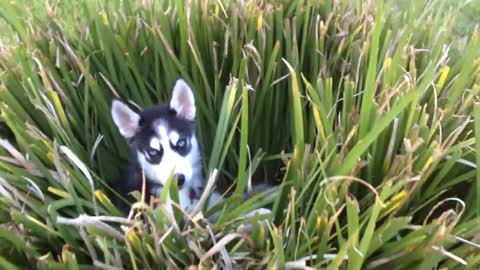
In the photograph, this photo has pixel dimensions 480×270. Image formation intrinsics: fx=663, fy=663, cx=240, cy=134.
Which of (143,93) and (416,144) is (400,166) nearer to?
(416,144)

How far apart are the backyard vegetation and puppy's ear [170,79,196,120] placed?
6cm

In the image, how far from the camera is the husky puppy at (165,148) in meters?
1.27

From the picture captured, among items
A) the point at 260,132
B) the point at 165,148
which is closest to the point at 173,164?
the point at 165,148

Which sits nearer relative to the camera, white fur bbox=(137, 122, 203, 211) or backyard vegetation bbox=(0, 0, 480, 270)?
backyard vegetation bbox=(0, 0, 480, 270)

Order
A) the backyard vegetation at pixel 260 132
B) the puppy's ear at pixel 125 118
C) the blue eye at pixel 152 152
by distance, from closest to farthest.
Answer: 1. the backyard vegetation at pixel 260 132
2. the puppy's ear at pixel 125 118
3. the blue eye at pixel 152 152

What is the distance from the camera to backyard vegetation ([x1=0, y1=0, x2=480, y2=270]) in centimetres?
→ 91

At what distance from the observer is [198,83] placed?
1.37 metres

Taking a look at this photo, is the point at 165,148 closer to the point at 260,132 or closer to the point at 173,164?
the point at 173,164

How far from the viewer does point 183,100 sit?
1.28 metres

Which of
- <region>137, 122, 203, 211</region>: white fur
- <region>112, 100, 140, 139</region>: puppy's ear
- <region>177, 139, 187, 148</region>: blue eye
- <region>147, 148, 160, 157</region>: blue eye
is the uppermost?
<region>112, 100, 140, 139</region>: puppy's ear

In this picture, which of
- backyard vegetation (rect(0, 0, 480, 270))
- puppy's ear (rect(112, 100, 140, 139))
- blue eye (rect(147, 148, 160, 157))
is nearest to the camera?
backyard vegetation (rect(0, 0, 480, 270))

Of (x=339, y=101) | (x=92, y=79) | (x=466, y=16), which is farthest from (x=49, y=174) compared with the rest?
(x=466, y=16)

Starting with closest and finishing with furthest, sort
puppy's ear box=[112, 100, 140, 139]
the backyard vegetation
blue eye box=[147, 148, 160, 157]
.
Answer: the backyard vegetation → puppy's ear box=[112, 100, 140, 139] → blue eye box=[147, 148, 160, 157]

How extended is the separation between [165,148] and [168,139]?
0.06 ft
